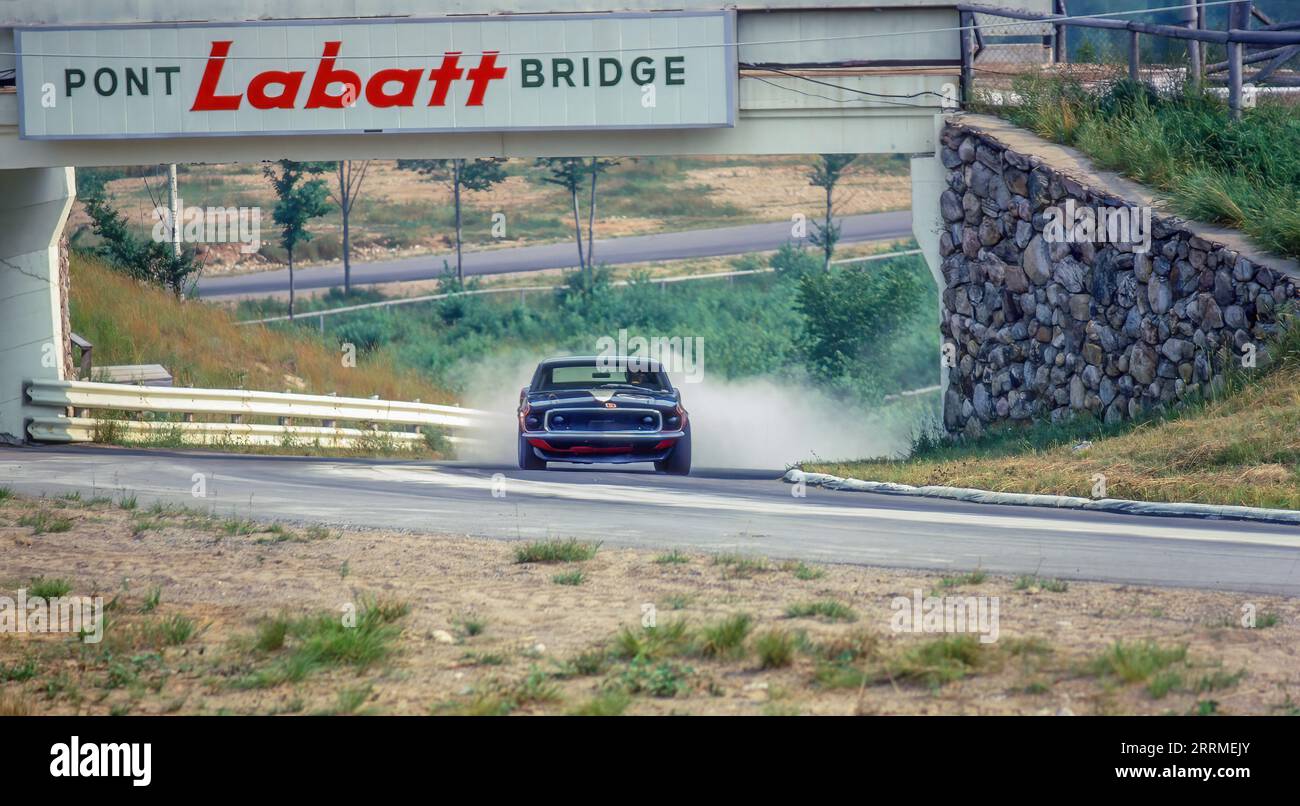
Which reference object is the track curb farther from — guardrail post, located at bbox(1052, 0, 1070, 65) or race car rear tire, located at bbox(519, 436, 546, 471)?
guardrail post, located at bbox(1052, 0, 1070, 65)

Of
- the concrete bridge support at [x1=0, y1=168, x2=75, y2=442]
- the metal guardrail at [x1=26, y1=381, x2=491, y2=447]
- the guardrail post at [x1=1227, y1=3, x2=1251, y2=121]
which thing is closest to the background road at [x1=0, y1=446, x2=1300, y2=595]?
the metal guardrail at [x1=26, y1=381, x2=491, y2=447]

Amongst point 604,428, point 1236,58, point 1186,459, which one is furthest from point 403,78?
point 1186,459

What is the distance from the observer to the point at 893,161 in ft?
223

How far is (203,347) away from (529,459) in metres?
14.2

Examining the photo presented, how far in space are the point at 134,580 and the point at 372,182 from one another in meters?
51.5

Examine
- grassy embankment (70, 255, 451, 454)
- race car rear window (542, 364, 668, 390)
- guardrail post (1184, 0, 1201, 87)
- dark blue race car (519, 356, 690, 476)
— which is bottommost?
dark blue race car (519, 356, 690, 476)

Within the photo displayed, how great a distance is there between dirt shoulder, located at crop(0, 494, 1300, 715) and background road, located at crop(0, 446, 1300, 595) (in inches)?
29.6

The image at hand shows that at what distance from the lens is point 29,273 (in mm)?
21531

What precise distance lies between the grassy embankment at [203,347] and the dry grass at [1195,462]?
16744mm

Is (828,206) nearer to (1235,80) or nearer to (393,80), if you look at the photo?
(393,80)

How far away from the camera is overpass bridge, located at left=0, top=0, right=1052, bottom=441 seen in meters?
19.2
